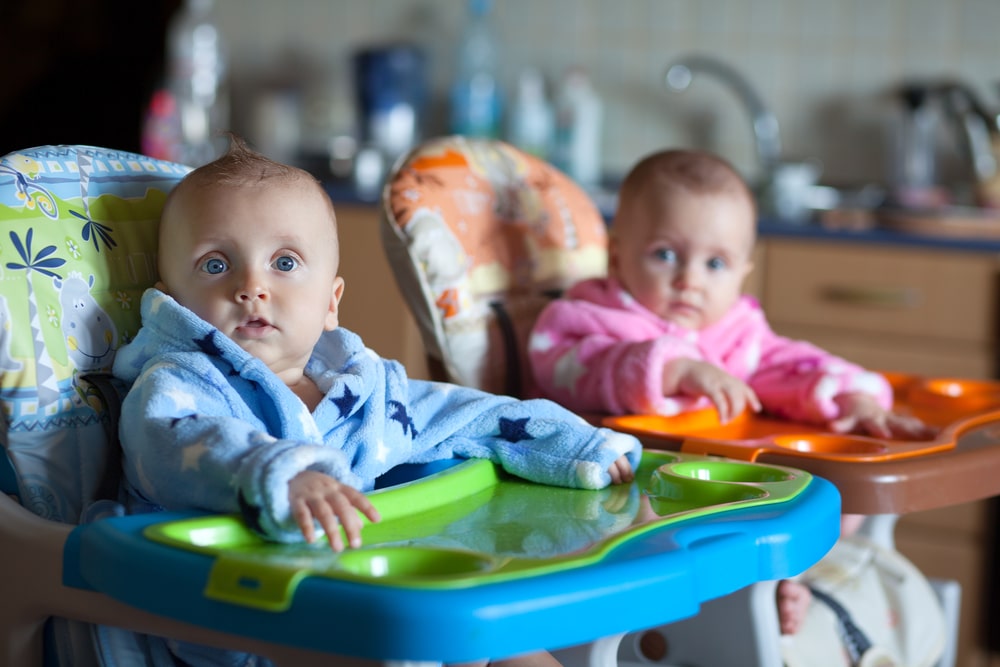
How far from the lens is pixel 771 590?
48.5 inches

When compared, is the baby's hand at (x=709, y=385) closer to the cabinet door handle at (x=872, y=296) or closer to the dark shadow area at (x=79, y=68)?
the cabinet door handle at (x=872, y=296)

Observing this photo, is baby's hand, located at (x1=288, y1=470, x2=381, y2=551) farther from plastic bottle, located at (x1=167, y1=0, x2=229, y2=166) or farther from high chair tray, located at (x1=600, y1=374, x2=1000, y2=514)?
plastic bottle, located at (x1=167, y1=0, x2=229, y2=166)

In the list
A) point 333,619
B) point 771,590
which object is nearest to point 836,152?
point 771,590

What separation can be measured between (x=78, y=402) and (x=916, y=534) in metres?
1.91

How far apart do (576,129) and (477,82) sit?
0.32 m

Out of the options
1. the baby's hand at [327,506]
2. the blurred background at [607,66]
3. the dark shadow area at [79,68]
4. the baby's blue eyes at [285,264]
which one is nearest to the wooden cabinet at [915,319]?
the blurred background at [607,66]

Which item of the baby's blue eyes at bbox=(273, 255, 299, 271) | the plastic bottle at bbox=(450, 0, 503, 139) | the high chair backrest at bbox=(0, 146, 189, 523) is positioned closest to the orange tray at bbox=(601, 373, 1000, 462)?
the baby's blue eyes at bbox=(273, 255, 299, 271)

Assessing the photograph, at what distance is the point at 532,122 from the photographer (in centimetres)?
319

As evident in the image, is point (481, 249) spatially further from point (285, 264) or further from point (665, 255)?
point (285, 264)

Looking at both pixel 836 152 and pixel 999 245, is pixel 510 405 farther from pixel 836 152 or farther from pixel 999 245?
pixel 836 152

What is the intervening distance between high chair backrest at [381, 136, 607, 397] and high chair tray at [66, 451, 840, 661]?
447 mm

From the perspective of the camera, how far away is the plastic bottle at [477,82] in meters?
3.28

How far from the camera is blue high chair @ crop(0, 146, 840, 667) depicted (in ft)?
2.72

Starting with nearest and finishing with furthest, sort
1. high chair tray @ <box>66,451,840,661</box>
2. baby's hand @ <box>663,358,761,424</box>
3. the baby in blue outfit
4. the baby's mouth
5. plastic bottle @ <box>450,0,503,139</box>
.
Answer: high chair tray @ <box>66,451,840,661</box>, the baby in blue outfit, the baby's mouth, baby's hand @ <box>663,358,761,424</box>, plastic bottle @ <box>450,0,503,139</box>
